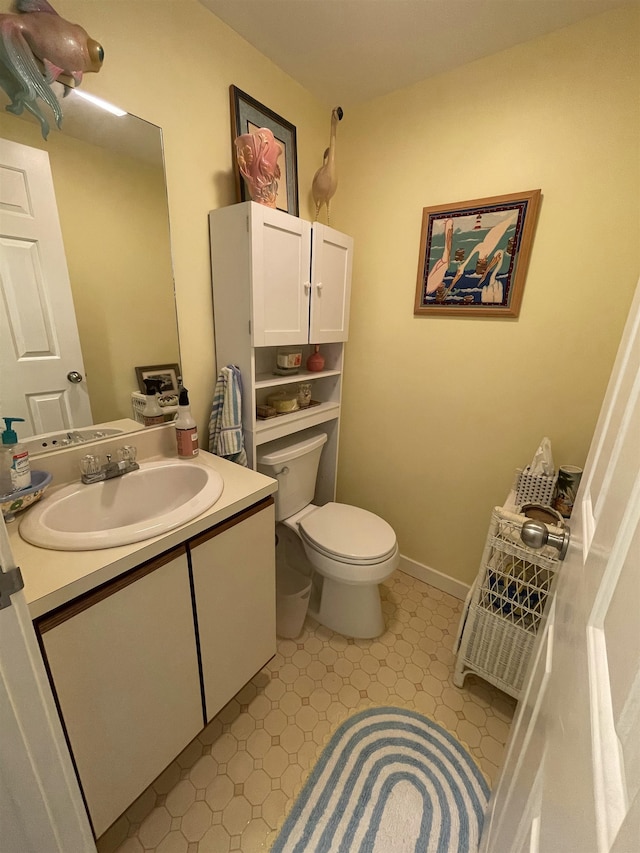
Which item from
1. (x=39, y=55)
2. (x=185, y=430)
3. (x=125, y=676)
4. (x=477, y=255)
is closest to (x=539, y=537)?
(x=125, y=676)

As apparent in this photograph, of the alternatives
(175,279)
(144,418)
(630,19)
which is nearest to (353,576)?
(144,418)

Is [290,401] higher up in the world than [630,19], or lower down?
lower down

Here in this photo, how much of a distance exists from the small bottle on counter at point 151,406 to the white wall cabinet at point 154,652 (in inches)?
20.1

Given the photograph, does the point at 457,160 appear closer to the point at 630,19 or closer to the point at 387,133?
the point at 387,133

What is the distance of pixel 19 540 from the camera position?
77 cm

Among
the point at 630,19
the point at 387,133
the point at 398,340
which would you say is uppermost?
the point at 630,19

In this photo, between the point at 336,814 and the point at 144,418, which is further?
the point at 144,418

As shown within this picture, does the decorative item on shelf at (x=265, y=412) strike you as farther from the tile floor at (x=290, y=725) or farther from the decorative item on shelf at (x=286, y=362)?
the tile floor at (x=290, y=725)

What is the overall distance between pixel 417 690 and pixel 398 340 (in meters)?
1.48

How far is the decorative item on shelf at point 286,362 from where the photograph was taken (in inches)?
60.2

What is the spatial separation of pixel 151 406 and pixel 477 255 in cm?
139

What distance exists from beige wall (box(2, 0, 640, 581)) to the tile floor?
49 cm

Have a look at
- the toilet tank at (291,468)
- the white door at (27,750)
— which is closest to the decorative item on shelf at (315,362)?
the toilet tank at (291,468)

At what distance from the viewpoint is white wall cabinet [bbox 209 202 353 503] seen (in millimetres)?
1188
